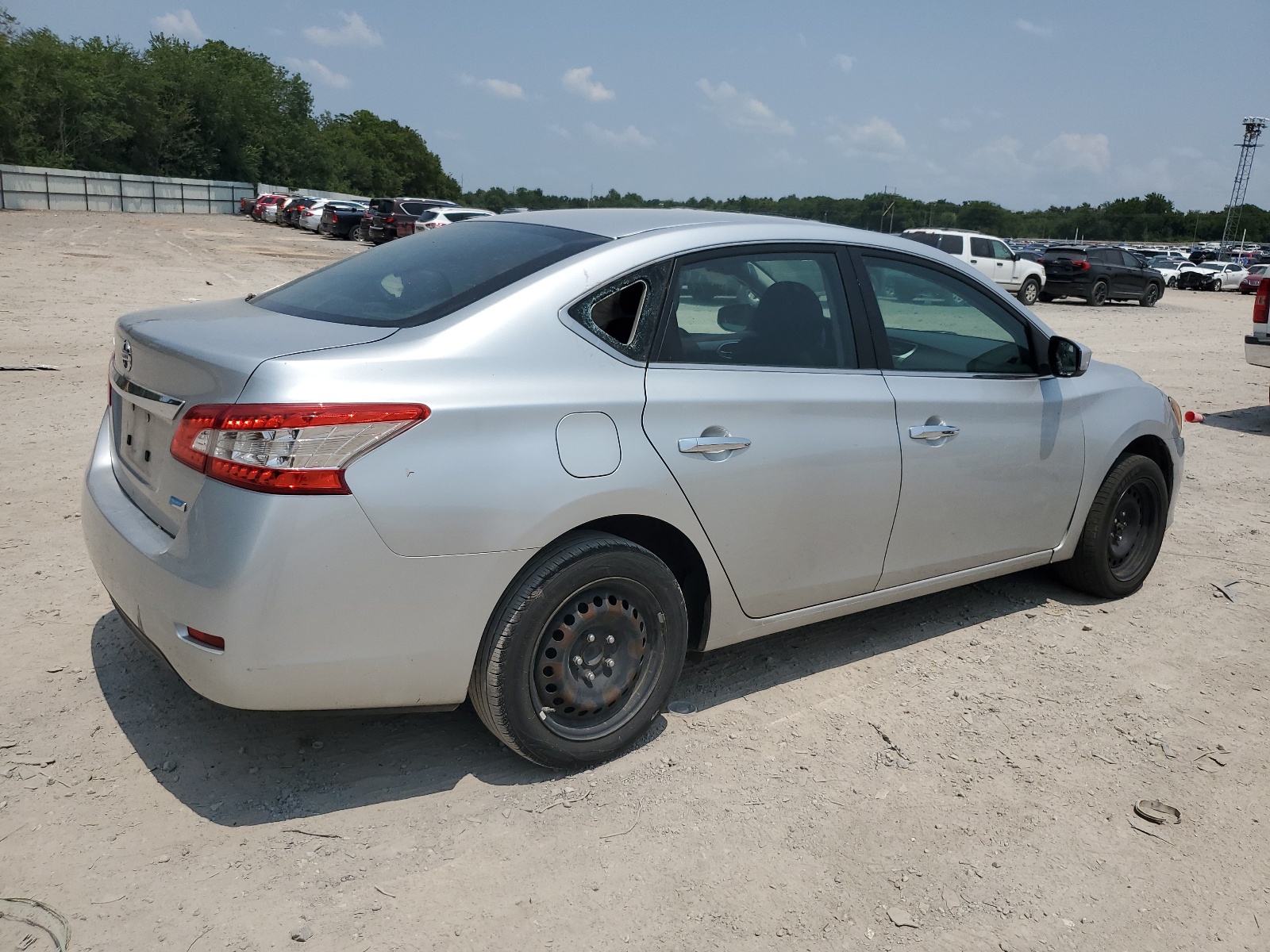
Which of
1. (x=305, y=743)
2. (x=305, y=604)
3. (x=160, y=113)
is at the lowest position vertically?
(x=305, y=743)

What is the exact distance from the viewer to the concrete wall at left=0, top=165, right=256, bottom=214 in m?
48.7

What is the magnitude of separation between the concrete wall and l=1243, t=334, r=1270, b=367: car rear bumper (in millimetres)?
52893

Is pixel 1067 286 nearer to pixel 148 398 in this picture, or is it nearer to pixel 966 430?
pixel 966 430

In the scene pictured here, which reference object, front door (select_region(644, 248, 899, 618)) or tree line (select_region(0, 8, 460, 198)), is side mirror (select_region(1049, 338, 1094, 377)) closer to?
front door (select_region(644, 248, 899, 618))

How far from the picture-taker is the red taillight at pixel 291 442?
260cm

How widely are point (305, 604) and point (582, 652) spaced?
35.5 inches

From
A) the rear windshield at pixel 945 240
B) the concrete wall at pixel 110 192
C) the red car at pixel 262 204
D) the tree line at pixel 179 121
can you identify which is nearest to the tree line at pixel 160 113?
the tree line at pixel 179 121

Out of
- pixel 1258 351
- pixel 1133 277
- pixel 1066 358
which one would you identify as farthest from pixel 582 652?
pixel 1133 277

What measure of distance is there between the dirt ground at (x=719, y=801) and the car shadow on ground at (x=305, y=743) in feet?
0.03

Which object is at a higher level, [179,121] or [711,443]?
[179,121]

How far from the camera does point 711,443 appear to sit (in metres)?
3.28

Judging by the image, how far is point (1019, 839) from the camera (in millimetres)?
3057

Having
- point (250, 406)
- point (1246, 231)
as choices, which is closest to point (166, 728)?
point (250, 406)

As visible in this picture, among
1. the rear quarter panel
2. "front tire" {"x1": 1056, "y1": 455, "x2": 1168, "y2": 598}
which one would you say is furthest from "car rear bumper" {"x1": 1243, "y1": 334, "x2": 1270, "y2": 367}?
the rear quarter panel
